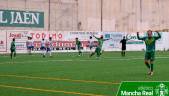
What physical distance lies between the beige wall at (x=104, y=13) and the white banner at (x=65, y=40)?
534 cm

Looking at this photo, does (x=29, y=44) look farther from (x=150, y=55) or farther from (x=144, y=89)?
(x=144, y=89)

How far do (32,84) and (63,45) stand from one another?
38.2 meters

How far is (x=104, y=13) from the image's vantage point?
6825 centimetres

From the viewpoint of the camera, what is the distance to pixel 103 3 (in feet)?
224

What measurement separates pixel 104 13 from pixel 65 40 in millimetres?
12115

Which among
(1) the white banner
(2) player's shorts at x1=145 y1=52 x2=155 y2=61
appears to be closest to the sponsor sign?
(1) the white banner

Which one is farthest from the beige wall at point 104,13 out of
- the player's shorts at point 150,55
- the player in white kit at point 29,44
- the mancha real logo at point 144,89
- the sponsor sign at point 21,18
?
the mancha real logo at point 144,89

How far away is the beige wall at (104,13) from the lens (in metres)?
62.6

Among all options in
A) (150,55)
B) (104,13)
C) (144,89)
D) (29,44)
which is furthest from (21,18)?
(144,89)

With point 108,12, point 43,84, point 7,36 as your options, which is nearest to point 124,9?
point 108,12

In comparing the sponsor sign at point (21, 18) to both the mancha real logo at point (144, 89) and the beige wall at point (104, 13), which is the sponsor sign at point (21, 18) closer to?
the beige wall at point (104, 13)

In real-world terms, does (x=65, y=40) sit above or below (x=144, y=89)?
above

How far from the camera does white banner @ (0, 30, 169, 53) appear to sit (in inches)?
2071

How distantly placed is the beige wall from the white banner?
5344mm
